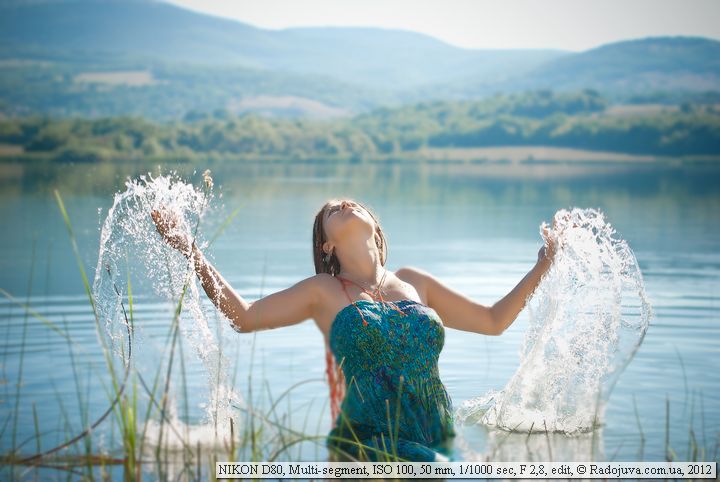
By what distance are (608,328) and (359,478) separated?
2.74 metres

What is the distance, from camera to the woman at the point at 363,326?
15.0 feet

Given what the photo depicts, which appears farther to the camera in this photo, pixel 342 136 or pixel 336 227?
pixel 342 136

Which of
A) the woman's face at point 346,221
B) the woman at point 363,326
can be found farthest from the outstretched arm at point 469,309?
the woman's face at point 346,221

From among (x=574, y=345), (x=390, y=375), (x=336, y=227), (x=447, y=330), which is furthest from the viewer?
(x=447, y=330)

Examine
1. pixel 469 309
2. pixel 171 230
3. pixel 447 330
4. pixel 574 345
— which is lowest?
pixel 447 330

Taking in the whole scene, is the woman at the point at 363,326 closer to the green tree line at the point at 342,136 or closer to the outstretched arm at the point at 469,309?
the outstretched arm at the point at 469,309

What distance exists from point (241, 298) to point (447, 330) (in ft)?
15.8

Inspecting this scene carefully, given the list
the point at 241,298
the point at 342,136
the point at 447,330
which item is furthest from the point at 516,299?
the point at 342,136

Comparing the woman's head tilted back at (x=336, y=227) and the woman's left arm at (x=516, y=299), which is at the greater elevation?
the woman's head tilted back at (x=336, y=227)

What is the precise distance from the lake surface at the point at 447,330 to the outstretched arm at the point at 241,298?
0.86 feet

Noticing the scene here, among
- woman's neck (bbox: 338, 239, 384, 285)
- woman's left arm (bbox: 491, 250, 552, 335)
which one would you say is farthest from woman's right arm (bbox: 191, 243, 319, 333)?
woman's left arm (bbox: 491, 250, 552, 335)

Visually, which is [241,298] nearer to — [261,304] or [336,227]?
[261,304]

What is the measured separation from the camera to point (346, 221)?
15.7ft

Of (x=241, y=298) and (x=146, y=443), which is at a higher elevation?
(x=241, y=298)
